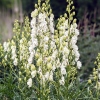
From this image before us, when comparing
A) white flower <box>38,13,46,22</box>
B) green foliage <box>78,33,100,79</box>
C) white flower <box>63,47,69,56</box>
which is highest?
green foliage <box>78,33,100,79</box>

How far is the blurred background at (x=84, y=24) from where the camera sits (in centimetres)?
762

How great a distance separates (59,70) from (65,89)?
32cm

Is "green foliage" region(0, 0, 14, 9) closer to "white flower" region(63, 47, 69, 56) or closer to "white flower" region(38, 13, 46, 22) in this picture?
"white flower" region(38, 13, 46, 22)

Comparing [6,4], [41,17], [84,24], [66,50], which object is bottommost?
[66,50]

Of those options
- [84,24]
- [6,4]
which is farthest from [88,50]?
[6,4]

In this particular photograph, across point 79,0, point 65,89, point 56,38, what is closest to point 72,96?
point 65,89

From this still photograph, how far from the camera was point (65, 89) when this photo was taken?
4.13 meters

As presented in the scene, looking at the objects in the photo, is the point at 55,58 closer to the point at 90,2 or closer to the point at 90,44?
the point at 90,44

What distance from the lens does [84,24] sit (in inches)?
338

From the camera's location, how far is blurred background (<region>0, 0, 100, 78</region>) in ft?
25.0

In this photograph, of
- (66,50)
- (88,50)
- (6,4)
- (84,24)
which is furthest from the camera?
(6,4)

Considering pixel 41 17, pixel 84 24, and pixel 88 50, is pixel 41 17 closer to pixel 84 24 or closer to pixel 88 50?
pixel 88 50

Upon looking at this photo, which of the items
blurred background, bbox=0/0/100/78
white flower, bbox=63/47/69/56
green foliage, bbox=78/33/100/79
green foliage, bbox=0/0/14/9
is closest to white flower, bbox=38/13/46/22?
white flower, bbox=63/47/69/56

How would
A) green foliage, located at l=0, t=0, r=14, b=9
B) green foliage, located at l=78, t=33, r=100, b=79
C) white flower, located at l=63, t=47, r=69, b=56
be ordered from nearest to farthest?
white flower, located at l=63, t=47, r=69, b=56 < green foliage, located at l=78, t=33, r=100, b=79 < green foliage, located at l=0, t=0, r=14, b=9
